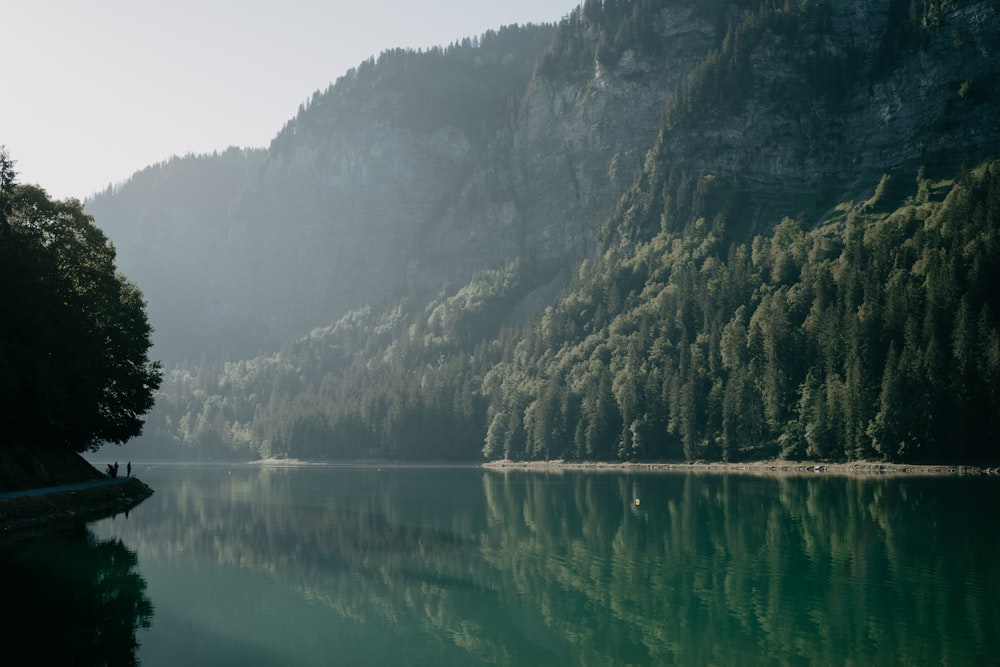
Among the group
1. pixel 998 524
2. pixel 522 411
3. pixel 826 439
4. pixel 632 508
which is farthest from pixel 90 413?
pixel 522 411

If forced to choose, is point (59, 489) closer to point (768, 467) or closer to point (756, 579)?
point (756, 579)

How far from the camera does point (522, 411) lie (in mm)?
196125

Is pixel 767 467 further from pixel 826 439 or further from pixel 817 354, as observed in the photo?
pixel 817 354

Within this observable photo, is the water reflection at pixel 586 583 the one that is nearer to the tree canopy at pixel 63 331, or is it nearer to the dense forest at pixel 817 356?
the tree canopy at pixel 63 331

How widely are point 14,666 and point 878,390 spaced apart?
11545 cm

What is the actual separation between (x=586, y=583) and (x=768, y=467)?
99.2 metres

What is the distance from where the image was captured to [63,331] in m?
72.7

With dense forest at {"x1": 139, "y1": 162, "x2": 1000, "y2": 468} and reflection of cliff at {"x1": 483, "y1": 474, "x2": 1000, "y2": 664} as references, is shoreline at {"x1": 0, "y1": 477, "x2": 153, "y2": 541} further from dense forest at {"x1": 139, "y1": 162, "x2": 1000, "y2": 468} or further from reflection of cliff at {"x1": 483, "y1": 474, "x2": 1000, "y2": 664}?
dense forest at {"x1": 139, "y1": 162, "x2": 1000, "y2": 468}

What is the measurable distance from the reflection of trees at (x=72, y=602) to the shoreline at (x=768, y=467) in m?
93.4

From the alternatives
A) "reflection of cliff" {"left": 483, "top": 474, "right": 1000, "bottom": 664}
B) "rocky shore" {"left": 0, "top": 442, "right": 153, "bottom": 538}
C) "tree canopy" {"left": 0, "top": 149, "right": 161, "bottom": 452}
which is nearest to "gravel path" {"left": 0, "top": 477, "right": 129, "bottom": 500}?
"rocky shore" {"left": 0, "top": 442, "right": 153, "bottom": 538}

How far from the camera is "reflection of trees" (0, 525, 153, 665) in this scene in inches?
1035

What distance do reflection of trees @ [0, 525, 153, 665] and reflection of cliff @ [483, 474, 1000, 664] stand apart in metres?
15.2

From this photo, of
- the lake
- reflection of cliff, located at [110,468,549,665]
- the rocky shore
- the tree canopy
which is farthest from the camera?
the tree canopy

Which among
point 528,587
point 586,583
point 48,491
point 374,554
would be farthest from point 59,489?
point 586,583
